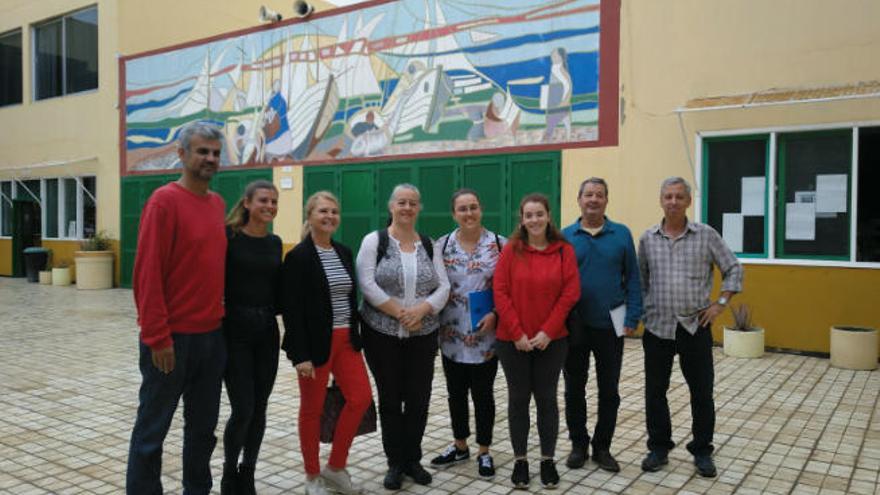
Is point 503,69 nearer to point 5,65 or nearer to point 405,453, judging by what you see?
point 405,453

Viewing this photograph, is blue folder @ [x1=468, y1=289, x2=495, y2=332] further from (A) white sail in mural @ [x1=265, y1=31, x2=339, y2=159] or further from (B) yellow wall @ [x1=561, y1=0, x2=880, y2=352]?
(A) white sail in mural @ [x1=265, y1=31, x2=339, y2=159]

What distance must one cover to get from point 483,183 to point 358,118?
2.68 m

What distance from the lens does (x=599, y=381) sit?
13.6 feet

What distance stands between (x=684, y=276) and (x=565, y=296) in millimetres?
808

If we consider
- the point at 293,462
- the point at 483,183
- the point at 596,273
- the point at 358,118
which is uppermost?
the point at 358,118

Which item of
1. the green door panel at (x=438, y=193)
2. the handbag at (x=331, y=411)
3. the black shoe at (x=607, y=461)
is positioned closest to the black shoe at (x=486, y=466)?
the black shoe at (x=607, y=461)

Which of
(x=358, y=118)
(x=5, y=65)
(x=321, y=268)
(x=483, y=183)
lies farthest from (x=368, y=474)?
(x=5, y=65)

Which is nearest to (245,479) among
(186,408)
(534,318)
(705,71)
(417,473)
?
(186,408)

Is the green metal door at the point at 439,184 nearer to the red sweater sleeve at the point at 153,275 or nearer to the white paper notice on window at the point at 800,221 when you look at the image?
the white paper notice on window at the point at 800,221

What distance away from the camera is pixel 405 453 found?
3.92 metres

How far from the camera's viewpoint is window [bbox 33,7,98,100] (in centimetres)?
1594

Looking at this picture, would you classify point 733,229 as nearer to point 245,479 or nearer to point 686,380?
point 686,380

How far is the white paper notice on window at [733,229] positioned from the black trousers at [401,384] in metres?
5.61

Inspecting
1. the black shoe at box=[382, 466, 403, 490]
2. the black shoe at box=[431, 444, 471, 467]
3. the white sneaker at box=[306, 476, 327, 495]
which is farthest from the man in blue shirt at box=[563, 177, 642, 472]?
the white sneaker at box=[306, 476, 327, 495]
